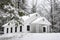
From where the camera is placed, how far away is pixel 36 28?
16.2 meters

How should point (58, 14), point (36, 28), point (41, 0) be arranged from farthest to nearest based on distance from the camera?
point (41, 0)
point (58, 14)
point (36, 28)

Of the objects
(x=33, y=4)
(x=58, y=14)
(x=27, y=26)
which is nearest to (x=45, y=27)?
(x=27, y=26)

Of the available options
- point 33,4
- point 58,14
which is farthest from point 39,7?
point 58,14

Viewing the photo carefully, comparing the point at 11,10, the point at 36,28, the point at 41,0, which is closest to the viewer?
the point at 11,10

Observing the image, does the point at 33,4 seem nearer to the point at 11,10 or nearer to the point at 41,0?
the point at 41,0

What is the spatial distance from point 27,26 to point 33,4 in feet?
31.5

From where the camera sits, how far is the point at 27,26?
660 inches

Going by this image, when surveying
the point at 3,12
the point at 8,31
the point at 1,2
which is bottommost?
the point at 8,31

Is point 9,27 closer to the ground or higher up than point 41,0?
closer to the ground

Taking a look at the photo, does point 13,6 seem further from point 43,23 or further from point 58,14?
point 58,14

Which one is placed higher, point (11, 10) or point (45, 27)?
point (11, 10)

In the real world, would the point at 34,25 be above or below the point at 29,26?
above

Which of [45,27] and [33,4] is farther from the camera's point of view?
[33,4]

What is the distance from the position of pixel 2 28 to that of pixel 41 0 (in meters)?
13.7
